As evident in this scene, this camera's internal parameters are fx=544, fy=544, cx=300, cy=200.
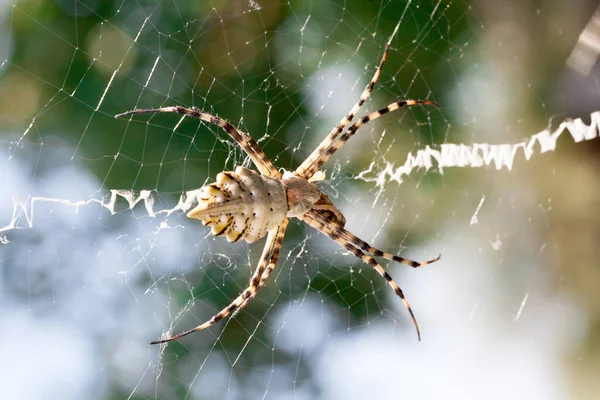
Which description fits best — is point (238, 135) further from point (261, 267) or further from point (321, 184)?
point (321, 184)

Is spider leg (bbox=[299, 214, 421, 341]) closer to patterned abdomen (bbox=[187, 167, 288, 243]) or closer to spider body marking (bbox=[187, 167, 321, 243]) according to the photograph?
→ spider body marking (bbox=[187, 167, 321, 243])

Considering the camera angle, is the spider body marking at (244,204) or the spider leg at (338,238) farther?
the spider leg at (338,238)

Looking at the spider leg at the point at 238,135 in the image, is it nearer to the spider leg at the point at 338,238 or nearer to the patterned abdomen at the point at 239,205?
the patterned abdomen at the point at 239,205

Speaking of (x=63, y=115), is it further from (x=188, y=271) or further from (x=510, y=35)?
(x=510, y=35)

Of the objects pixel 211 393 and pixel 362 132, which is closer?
pixel 211 393

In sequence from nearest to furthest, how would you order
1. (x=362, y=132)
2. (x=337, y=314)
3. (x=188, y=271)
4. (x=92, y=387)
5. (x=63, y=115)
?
(x=188, y=271)
(x=92, y=387)
(x=63, y=115)
(x=362, y=132)
(x=337, y=314)

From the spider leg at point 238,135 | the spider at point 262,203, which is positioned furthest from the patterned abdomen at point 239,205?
the spider leg at point 238,135

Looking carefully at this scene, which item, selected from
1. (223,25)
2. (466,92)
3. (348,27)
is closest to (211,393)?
(223,25)

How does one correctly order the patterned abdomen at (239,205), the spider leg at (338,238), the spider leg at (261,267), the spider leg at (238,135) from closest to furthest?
the patterned abdomen at (239,205), the spider leg at (238,135), the spider leg at (261,267), the spider leg at (338,238)
